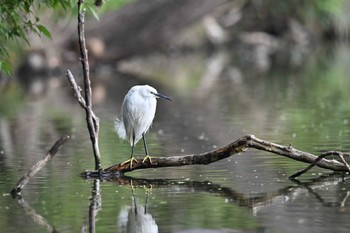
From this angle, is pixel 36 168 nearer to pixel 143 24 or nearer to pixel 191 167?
pixel 191 167

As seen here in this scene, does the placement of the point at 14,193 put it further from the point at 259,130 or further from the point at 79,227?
the point at 259,130

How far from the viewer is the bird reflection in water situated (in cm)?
937

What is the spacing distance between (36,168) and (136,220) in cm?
193

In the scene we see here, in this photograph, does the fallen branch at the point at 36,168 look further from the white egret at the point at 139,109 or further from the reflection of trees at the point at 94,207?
the white egret at the point at 139,109

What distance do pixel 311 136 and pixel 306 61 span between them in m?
25.5

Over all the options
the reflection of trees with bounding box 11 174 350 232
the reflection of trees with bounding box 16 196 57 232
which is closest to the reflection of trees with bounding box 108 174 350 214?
the reflection of trees with bounding box 11 174 350 232

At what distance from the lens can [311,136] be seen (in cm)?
1634

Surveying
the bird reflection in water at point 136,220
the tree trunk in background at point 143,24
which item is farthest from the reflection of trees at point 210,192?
the tree trunk in background at point 143,24

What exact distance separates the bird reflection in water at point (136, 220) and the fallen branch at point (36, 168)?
109cm

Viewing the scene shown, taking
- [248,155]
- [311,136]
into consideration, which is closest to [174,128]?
[311,136]

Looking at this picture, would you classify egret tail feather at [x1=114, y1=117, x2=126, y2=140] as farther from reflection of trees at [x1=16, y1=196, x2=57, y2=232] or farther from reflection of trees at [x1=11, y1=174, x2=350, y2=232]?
reflection of trees at [x1=16, y1=196, x2=57, y2=232]

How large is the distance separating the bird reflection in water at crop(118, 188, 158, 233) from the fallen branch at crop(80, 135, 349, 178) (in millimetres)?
1347

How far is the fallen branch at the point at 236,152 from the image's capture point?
1168cm

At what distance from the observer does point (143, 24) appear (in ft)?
109
